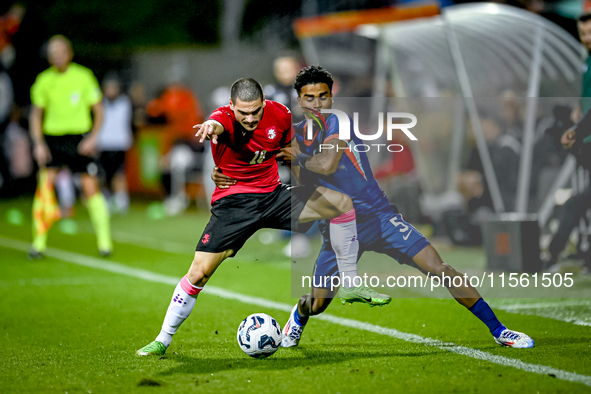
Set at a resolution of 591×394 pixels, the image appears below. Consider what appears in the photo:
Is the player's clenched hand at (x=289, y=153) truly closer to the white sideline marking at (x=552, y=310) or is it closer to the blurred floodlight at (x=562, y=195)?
the white sideline marking at (x=552, y=310)

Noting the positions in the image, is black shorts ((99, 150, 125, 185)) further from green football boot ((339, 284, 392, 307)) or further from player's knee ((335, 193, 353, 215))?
green football boot ((339, 284, 392, 307))

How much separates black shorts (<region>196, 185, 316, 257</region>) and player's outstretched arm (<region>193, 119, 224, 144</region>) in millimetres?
522

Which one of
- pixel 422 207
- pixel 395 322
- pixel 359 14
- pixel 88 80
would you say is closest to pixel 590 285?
pixel 395 322

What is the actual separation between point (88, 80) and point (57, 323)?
420 cm

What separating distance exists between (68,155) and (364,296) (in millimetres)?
5762

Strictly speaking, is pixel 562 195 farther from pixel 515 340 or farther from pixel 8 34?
pixel 8 34

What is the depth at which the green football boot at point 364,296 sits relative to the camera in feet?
14.5

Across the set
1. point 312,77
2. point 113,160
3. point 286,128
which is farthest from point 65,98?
point 113,160

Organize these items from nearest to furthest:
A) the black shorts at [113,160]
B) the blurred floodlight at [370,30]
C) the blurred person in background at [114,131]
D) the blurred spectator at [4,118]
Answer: the blurred floodlight at [370,30] < the blurred person in background at [114,131] < the black shorts at [113,160] < the blurred spectator at [4,118]

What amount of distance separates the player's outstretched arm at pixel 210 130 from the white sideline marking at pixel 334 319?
6.54ft

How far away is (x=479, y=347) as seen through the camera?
480 centimetres

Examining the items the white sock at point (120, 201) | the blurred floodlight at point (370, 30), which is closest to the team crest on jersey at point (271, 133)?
the blurred floodlight at point (370, 30)

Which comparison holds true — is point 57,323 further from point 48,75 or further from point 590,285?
point 590,285

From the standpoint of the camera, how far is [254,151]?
15.6 feet
